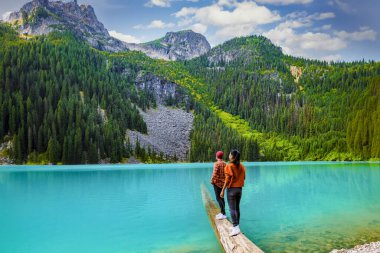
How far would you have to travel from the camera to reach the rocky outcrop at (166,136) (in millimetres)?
161000

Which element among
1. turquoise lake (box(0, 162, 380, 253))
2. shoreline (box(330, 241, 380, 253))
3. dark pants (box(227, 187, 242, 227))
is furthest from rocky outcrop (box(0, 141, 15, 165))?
shoreline (box(330, 241, 380, 253))

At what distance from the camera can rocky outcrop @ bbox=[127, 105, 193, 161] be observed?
161000 mm

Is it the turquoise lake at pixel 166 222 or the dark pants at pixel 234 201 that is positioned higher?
the dark pants at pixel 234 201

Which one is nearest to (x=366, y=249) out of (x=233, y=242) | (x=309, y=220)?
(x=233, y=242)

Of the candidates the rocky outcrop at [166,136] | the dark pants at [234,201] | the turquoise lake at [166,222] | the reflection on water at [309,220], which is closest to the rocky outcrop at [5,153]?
the rocky outcrop at [166,136]

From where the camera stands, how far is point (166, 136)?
6919 inches

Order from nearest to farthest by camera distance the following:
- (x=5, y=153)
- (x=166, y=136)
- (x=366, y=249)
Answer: (x=366, y=249), (x=5, y=153), (x=166, y=136)

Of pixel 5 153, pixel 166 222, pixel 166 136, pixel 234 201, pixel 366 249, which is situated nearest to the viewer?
pixel 366 249

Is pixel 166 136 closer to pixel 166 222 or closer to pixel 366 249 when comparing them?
pixel 166 222

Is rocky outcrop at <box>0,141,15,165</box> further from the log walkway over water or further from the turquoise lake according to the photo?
the log walkway over water

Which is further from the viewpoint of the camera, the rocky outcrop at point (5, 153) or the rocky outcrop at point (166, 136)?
the rocky outcrop at point (166, 136)


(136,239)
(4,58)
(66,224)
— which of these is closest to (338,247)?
(136,239)

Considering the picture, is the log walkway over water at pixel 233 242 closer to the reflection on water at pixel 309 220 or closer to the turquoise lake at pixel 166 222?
the turquoise lake at pixel 166 222

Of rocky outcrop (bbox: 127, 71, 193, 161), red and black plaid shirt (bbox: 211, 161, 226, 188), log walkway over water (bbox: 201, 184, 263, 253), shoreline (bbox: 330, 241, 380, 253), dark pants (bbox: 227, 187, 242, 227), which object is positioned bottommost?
shoreline (bbox: 330, 241, 380, 253)
